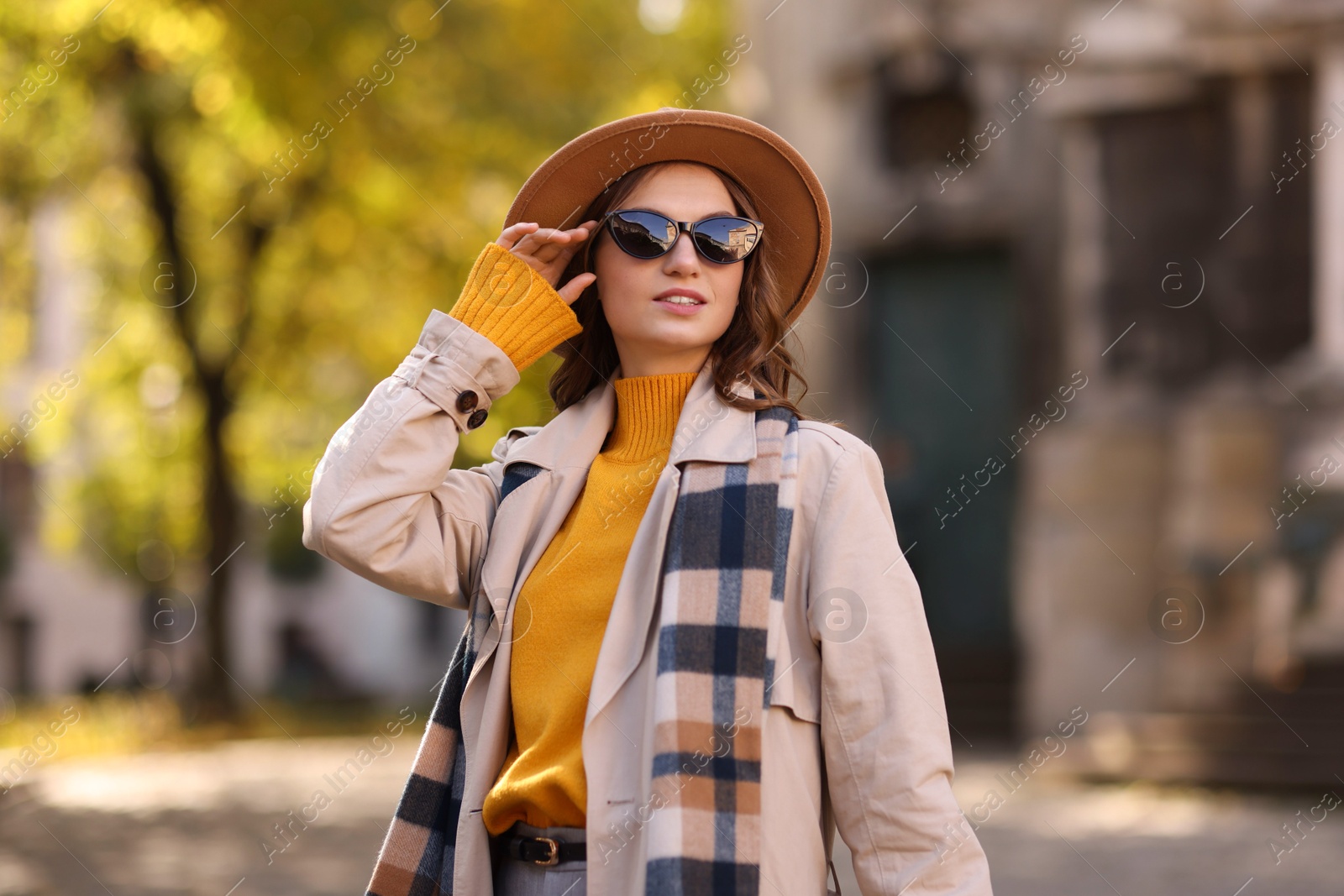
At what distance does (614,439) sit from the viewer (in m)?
2.66

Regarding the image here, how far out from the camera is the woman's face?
2520 mm

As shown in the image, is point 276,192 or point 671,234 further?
point 276,192

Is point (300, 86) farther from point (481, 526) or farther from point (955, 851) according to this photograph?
point (955, 851)

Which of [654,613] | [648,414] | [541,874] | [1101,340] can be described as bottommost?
[541,874]

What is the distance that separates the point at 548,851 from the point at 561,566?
0.46 m

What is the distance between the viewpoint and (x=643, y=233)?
253cm

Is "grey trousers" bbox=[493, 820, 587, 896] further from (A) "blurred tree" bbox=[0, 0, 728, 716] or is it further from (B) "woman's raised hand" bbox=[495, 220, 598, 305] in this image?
(A) "blurred tree" bbox=[0, 0, 728, 716]

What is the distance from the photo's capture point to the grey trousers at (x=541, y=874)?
230cm

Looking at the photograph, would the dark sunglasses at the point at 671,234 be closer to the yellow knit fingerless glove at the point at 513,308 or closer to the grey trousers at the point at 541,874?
the yellow knit fingerless glove at the point at 513,308

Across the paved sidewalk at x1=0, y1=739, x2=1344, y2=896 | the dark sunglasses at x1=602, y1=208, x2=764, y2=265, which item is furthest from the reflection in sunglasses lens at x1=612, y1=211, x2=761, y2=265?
the paved sidewalk at x1=0, y1=739, x2=1344, y2=896

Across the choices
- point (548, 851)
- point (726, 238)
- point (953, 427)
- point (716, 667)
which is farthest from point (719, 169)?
point (953, 427)

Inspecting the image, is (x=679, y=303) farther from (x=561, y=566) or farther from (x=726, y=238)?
(x=561, y=566)

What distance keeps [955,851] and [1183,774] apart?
832 cm

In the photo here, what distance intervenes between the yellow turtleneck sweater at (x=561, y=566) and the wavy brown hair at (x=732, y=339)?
0.35 ft
